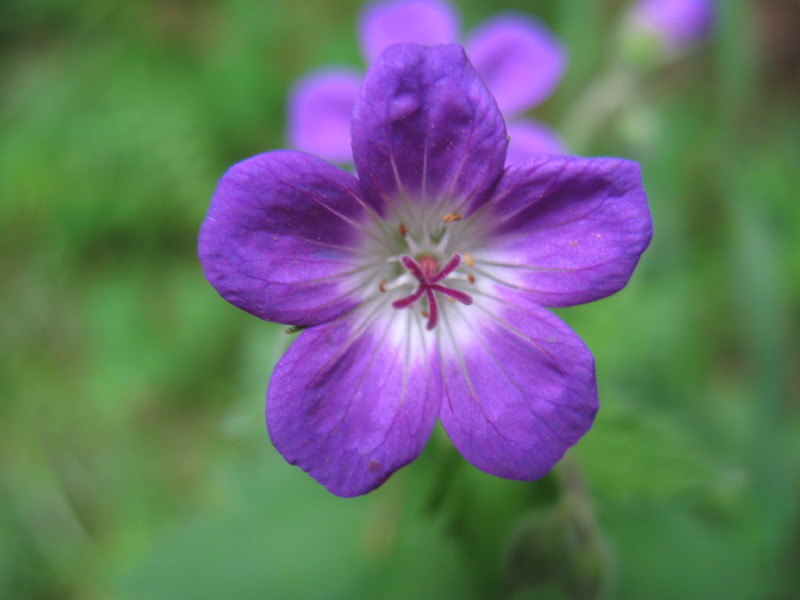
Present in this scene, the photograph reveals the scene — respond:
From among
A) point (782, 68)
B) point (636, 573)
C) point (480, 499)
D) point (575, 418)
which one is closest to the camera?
point (575, 418)

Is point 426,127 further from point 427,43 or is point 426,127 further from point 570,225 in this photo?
point 427,43

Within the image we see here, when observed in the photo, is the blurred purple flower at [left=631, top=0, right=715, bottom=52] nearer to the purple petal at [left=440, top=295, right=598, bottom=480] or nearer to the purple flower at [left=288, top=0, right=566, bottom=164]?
the purple flower at [left=288, top=0, right=566, bottom=164]

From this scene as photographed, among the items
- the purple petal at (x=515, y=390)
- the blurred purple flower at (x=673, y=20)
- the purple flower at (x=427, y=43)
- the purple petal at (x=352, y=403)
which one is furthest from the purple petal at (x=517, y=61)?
the purple petal at (x=352, y=403)

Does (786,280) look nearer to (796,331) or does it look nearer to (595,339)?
(796,331)

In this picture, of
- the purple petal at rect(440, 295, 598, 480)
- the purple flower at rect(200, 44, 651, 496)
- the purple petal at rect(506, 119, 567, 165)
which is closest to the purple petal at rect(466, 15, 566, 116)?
the purple petal at rect(506, 119, 567, 165)

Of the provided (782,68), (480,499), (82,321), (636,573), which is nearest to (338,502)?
(480,499)

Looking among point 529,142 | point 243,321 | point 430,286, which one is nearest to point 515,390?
point 430,286

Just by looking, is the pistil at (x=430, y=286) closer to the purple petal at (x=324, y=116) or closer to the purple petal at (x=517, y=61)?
the purple petal at (x=324, y=116)
